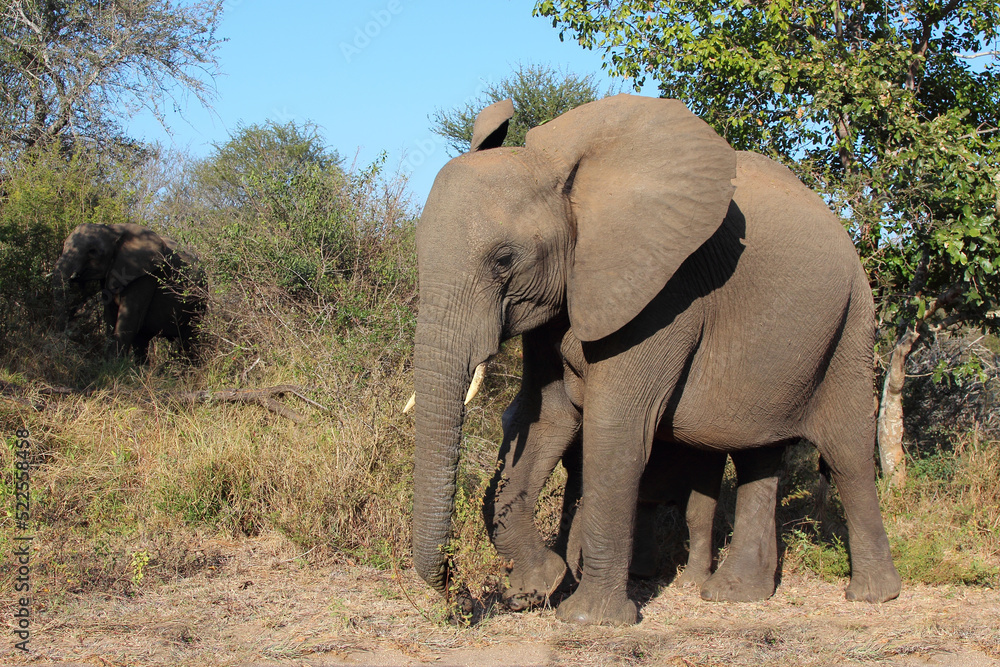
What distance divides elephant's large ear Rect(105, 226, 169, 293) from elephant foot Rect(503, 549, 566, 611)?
23.7 ft

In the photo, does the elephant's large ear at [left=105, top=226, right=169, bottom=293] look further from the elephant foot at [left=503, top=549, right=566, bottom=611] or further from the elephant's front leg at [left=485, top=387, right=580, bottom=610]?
the elephant foot at [left=503, top=549, right=566, bottom=611]

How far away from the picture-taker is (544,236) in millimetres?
4039

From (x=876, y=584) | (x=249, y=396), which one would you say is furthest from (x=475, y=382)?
(x=249, y=396)

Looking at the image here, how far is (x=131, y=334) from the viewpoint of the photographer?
35.0 ft

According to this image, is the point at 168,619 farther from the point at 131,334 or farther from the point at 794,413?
the point at 131,334

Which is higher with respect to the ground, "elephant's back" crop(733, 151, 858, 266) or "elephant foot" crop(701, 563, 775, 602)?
"elephant's back" crop(733, 151, 858, 266)

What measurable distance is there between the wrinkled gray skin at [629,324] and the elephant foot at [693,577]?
0.17 metres

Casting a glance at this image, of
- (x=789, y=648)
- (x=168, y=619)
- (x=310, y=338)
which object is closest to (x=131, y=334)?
(x=310, y=338)

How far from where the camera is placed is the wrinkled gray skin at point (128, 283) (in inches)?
408

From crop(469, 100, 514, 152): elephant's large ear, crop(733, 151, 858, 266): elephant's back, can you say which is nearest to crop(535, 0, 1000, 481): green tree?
crop(733, 151, 858, 266): elephant's back

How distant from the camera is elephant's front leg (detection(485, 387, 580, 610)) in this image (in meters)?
4.80

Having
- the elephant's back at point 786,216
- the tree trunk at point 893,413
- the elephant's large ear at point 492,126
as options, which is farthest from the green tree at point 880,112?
the elephant's large ear at point 492,126

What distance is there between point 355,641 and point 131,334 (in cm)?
771

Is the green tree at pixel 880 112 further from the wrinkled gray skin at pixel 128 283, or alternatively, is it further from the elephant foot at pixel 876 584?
the wrinkled gray skin at pixel 128 283
